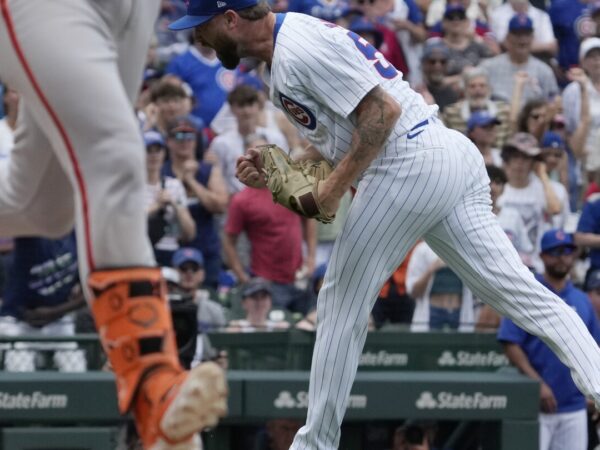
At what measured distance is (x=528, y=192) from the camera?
33.0 feet

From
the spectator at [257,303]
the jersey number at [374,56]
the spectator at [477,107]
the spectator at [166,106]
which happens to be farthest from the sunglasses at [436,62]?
the jersey number at [374,56]

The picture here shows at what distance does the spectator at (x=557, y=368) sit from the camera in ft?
24.9

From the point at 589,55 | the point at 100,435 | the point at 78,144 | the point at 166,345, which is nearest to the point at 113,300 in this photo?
the point at 166,345

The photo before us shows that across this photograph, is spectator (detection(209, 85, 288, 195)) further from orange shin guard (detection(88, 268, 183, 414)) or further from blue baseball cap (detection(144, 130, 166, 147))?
orange shin guard (detection(88, 268, 183, 414))

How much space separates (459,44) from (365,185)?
7.77 meters

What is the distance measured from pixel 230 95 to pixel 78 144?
7.36 m

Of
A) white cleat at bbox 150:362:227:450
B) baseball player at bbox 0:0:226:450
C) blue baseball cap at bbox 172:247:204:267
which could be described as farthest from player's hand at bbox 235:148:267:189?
blue baseball cap at bbox 172:247:204:267

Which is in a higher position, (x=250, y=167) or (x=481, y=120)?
(x=250, y=167)

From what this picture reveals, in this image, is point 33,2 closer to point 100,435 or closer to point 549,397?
point 100,435

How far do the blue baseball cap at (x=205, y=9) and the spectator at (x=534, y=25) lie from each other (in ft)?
28.7

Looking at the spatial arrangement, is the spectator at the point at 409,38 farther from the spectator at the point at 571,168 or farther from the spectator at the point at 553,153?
the spectator at the point at 553,153

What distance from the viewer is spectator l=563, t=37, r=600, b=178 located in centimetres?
1171

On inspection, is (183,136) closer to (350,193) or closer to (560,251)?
(350,193)

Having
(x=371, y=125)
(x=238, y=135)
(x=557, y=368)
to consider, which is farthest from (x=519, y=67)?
(x=371, y=125)
